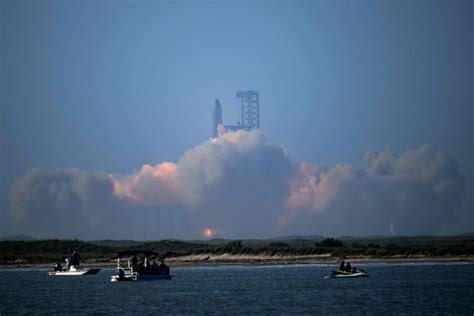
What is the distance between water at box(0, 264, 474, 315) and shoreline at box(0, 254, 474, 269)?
818 inches

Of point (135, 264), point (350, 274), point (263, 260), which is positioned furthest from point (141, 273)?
point (263, 260)

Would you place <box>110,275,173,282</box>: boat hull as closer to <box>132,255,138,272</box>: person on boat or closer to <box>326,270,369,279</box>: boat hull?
<box>132,255,138,272</box>: person on boat

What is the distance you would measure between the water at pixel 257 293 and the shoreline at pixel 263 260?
20786mm

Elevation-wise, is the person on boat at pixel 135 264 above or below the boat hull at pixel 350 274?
above

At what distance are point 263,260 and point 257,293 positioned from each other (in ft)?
240

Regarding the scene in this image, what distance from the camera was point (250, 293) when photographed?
313ft

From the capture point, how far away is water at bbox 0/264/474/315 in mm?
80562

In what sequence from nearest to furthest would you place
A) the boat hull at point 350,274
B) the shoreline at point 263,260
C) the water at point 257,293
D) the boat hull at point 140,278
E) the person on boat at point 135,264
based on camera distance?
the water at point 257,293 < the boat hull at point 350,274 < the boat hull at point 140,278 < the person on boat at point 135,264 < the shoreline at point 263,260

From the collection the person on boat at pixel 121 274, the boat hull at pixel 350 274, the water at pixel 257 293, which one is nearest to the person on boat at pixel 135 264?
the person on boat at pixel 121 274

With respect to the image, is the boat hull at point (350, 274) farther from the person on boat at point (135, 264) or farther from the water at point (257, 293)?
the person on boat at point (135, 264)

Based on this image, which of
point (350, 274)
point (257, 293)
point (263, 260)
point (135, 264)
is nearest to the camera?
point (257, 293)

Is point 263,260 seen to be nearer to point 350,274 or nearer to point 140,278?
point 140,278

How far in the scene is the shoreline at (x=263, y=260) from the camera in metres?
154

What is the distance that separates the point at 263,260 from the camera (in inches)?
6609
